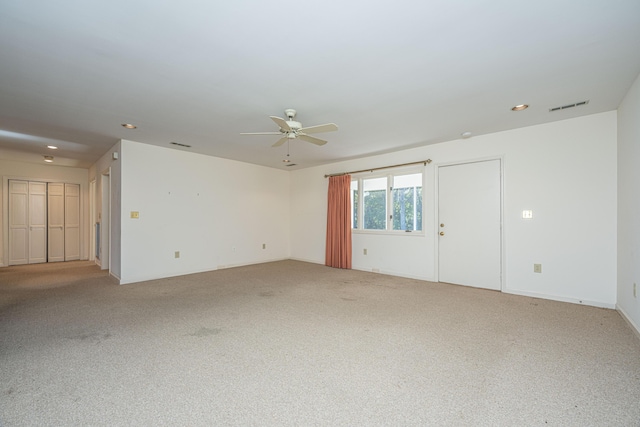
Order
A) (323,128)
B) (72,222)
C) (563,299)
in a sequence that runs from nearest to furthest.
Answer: (323,128)
(563,299)
(72,222)

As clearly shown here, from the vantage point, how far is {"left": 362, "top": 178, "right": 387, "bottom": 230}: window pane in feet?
19.1

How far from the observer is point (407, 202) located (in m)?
5.44

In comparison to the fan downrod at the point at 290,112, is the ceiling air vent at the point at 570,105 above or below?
above

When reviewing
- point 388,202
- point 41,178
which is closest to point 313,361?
point 388,202

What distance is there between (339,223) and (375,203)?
93 cm

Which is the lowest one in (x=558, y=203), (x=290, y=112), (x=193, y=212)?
(x=193, y=212)

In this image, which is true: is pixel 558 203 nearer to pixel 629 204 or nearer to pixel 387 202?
pixel 629 204

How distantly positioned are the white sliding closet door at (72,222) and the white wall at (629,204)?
10.7 meters

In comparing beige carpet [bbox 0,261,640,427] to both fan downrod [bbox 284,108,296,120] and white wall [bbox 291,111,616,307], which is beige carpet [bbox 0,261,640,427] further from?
fan downrod [bbox 284,108,296,120]

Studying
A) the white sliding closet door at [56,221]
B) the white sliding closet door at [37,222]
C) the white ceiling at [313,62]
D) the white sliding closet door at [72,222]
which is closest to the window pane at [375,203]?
the white ceiling at [313,62]

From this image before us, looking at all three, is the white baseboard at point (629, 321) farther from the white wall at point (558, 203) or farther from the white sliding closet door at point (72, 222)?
the white sliding closet door at point (72, 222)

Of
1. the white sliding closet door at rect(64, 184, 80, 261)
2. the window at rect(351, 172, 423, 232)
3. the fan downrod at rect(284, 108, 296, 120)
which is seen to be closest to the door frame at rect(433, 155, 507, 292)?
the window at rect(351, 172, 423, 232)

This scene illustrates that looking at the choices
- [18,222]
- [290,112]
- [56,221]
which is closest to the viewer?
[290,112]

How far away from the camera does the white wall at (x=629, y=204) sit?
2729 millimetres
